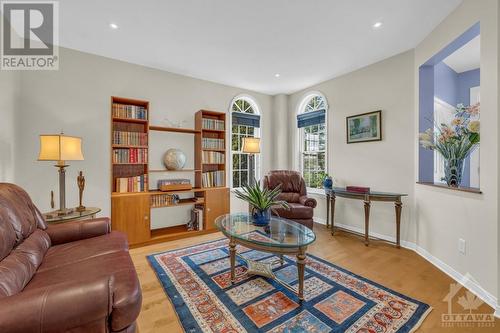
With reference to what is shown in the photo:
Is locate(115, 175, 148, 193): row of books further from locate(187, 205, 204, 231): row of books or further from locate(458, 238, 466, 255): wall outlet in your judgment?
locate(458, 238, 466, 255): wall outlet

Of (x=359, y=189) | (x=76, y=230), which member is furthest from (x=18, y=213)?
(x=359, y=189)

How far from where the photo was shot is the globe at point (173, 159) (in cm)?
362

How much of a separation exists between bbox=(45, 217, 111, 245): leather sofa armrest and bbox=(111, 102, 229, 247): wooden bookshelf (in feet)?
3.24

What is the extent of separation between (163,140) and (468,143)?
13.0ft

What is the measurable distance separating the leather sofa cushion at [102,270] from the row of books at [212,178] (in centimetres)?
195

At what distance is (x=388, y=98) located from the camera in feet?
10.8

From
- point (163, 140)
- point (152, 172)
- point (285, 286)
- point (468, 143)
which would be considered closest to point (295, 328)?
point (285, 286)

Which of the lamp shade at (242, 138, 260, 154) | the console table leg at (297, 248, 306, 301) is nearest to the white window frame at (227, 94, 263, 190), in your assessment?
the lamp shade at (242, 138, 260, 154)

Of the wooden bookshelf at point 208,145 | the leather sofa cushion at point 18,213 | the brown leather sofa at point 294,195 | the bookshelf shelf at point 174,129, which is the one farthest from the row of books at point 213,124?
the leather sofa cushion at point 18,213

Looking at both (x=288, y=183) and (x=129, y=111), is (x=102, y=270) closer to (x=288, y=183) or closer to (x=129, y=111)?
(x=129, y=111)

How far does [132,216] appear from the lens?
3096 millimetres

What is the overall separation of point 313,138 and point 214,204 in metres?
2.40

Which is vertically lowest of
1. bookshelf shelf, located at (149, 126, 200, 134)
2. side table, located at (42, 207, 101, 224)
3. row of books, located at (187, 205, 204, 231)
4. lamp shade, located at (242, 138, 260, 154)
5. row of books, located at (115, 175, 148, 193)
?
row of books, located at (187, 205, 204, 231)

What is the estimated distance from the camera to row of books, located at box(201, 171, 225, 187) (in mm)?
3891
